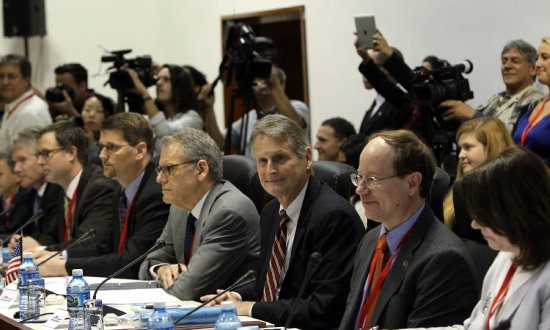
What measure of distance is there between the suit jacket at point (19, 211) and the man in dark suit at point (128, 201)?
1.28 meters

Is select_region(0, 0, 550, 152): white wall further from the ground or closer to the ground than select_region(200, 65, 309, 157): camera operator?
further from the ground

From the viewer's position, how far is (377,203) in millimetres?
2641

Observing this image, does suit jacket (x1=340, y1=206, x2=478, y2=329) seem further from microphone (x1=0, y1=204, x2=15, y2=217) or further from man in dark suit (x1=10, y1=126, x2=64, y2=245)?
man in dark suit (x1=10, y1=126, x2=64, y2=245)

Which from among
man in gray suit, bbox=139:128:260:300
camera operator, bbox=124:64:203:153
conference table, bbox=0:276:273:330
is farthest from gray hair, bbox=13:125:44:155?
man in gray suit, bbox=139:128:260:300

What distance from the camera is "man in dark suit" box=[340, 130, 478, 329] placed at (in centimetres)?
243

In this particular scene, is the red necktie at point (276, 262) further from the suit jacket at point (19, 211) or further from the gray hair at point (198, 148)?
the suit jacket at point (19, 211)

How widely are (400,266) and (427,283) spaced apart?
0.13m

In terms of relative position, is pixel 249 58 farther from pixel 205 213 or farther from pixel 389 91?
pixel 205 213

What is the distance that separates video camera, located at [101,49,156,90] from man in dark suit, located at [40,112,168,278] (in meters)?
1.77

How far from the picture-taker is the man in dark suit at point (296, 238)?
298cm

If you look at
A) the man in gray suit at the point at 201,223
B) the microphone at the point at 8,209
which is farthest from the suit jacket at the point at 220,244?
the microphone at the point at 8,209

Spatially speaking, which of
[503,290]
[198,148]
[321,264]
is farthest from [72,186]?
[503,290]

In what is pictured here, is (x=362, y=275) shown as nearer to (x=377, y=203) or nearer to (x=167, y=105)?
(x=377, y=203)

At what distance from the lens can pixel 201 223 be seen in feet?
12.1
